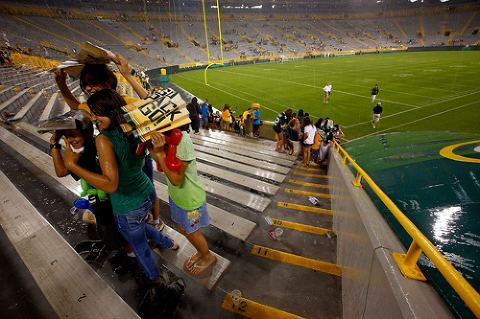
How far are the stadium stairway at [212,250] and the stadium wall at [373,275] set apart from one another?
33 centimetres

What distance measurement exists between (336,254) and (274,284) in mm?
958

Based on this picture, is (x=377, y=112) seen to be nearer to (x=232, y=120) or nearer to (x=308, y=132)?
(x=308, y=132)

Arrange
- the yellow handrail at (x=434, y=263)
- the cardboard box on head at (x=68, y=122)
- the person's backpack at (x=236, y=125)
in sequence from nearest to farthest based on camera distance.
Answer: the yellow handrail at (x=434, y=263) → the cardboard box on head at (x=68, y=122) → the person's backpack at (x=236, y=125)

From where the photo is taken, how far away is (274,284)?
7.04ft

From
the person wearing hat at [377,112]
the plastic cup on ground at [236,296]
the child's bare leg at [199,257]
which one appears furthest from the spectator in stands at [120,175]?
the person wearing hat at [377,112]

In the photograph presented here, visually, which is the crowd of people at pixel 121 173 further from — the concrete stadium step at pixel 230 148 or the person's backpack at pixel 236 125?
the person's backpack at pixel 236 125

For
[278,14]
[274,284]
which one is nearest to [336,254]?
[274,284]

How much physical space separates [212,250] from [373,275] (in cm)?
173

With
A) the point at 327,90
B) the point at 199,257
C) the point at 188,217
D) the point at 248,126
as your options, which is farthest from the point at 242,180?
the point at 327,90

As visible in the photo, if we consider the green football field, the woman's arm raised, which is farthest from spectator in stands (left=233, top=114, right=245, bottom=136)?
the woman's arm raised

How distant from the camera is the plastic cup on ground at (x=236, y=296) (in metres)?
1.92

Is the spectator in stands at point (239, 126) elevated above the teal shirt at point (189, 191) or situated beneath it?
situated beneath

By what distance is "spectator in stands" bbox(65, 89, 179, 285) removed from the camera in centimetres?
140

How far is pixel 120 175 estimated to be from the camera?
1.58 meters
